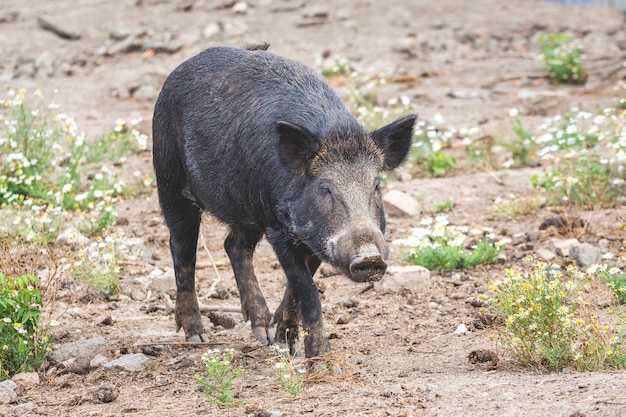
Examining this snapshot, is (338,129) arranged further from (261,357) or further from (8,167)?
(8,167)

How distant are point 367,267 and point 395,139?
121 centimetres

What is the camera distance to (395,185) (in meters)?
10.4

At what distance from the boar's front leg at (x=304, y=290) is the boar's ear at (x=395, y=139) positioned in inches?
29.4

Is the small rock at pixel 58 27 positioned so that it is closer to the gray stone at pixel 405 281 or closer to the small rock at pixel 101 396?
the gray stone at pixel 405 281

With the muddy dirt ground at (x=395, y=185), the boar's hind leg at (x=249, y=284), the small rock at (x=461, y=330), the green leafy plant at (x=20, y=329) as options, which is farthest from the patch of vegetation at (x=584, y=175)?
the green leafy plant at (x=20, y=329)

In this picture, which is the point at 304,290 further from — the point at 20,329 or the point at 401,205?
the point at 401,205

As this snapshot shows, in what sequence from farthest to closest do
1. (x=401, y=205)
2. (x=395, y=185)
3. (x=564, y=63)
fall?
(x=564, y=63) < (x=395, y=185) < (x=401, y=205)

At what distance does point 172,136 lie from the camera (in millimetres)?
7039

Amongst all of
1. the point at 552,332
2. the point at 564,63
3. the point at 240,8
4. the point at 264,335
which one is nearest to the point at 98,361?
the point at 264,335

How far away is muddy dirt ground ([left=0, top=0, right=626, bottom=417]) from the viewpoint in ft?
17.2

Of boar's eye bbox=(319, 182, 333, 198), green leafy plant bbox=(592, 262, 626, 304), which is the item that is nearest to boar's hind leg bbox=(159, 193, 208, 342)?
boar's eye bbox=(319, 182, 333, 198)

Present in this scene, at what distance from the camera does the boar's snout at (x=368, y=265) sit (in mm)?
5246

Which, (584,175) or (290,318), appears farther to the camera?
(584,175)

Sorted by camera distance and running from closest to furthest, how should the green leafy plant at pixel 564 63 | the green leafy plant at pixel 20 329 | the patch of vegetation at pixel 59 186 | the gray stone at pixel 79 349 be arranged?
the green leafy plant at pixel 20 329, the gray stone at pixel 79 349, the patch of vegetation at pixel 59 186, the green leafy plant at pixel 564 63
